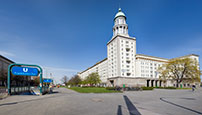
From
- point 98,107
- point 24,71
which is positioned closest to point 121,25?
point 24,71

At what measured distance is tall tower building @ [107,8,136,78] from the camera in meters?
54.9

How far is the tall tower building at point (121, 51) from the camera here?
54.9m

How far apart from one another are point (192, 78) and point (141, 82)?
21.2 metres

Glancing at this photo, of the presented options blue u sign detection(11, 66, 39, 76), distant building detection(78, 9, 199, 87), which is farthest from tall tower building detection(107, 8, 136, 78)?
blue u sign detection(11, 66, 39, 76)

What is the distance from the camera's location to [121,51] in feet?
184

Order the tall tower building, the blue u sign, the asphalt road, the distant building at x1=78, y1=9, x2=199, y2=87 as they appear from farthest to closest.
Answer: the tall tower building, the distant building at x1=78, y1=9, x2=199, y2=87, the blue u sign, the asphalt road

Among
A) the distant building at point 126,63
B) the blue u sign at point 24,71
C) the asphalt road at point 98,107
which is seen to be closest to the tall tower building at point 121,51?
the distant building at point 126,63

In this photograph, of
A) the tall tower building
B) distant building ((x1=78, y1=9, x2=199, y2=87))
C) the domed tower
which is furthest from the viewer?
the domed tower

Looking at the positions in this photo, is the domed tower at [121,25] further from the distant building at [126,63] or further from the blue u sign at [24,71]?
the blue u sign at [24,71]

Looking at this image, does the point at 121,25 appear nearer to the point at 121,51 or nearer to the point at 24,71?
the point at 121,51

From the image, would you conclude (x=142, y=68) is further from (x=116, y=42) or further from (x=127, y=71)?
(x=116, y=42)

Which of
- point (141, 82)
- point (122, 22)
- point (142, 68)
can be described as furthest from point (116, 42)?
point (141, 82)

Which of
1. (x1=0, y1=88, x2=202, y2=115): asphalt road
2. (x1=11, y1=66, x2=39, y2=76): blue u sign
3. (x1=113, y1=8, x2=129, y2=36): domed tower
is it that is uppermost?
(x1=113, y1=8, x2=129, y2=36): domed tower

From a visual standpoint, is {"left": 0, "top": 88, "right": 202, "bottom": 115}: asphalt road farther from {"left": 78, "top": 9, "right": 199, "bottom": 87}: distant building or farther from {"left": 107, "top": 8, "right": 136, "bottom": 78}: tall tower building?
{"left": 107, "top": 8, "right": 136, "bottom": 78}: tall tower building
